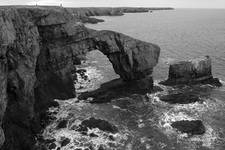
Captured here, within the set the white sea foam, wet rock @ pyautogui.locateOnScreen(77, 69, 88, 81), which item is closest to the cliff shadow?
the white sea foam

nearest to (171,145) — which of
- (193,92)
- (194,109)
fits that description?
(194,109)

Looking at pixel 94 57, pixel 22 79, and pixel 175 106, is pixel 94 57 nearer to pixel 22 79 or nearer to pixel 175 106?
pixel 175 106

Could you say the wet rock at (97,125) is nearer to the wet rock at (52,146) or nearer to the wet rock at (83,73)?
the wet rock at (52,146)

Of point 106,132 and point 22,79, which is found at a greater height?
point 22,79

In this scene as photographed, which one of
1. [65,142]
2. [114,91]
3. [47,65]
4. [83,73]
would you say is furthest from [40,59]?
[83,73]

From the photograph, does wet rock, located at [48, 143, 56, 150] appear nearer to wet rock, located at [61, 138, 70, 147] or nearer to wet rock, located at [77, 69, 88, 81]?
wet rock, located at [61, 138, 70, 147]

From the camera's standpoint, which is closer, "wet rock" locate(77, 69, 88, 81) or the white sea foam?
the white sea foam

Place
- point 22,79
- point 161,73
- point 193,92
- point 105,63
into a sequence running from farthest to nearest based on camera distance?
point 105,63
point 161,73
point 193,92
point 22,79
